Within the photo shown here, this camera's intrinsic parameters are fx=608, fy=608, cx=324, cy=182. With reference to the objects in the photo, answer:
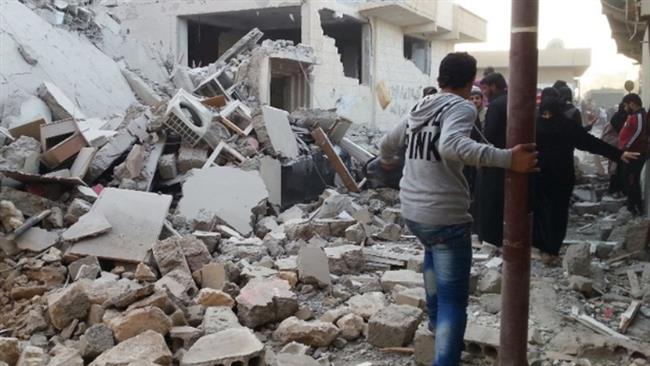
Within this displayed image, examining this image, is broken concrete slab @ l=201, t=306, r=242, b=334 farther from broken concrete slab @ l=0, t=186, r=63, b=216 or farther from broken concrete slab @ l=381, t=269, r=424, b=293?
broken concrete slab @ l=0, t=186, r=63, b=216

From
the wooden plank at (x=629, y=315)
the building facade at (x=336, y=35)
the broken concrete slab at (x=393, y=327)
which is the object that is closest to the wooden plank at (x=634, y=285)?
the wooden plank at (x=629, y=315)

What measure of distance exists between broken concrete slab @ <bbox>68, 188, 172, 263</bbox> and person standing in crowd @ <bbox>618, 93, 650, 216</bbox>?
17.5ft

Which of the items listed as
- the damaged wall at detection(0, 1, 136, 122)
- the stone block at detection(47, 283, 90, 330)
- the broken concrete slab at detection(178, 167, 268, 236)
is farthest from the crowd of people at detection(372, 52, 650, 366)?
the damaged wall at detection(0, 1, 136, 122)

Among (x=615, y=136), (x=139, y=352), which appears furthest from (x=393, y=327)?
(x=615, y=136)

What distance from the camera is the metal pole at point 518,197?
2.26 metres

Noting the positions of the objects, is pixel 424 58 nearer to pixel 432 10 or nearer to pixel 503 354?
pixel 432 10

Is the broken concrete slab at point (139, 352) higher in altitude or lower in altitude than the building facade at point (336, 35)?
lower

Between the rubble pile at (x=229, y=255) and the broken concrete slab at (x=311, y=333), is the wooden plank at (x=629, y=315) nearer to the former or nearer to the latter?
the rubble pile at (x=229, y=255)

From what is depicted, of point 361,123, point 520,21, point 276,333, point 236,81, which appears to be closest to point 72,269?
point 276,333

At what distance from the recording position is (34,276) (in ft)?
16.1

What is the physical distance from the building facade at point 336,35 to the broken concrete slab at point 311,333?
11.2 m

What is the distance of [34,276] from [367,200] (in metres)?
4.91

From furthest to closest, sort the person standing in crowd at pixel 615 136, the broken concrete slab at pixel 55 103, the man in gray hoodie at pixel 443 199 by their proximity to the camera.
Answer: the person standing in crowd at pixel 615 136 < the broken concrete slab at pixel 55 103 < the man in gray hoodie at pixel 443 199

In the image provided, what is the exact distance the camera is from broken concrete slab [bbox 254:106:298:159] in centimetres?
843
